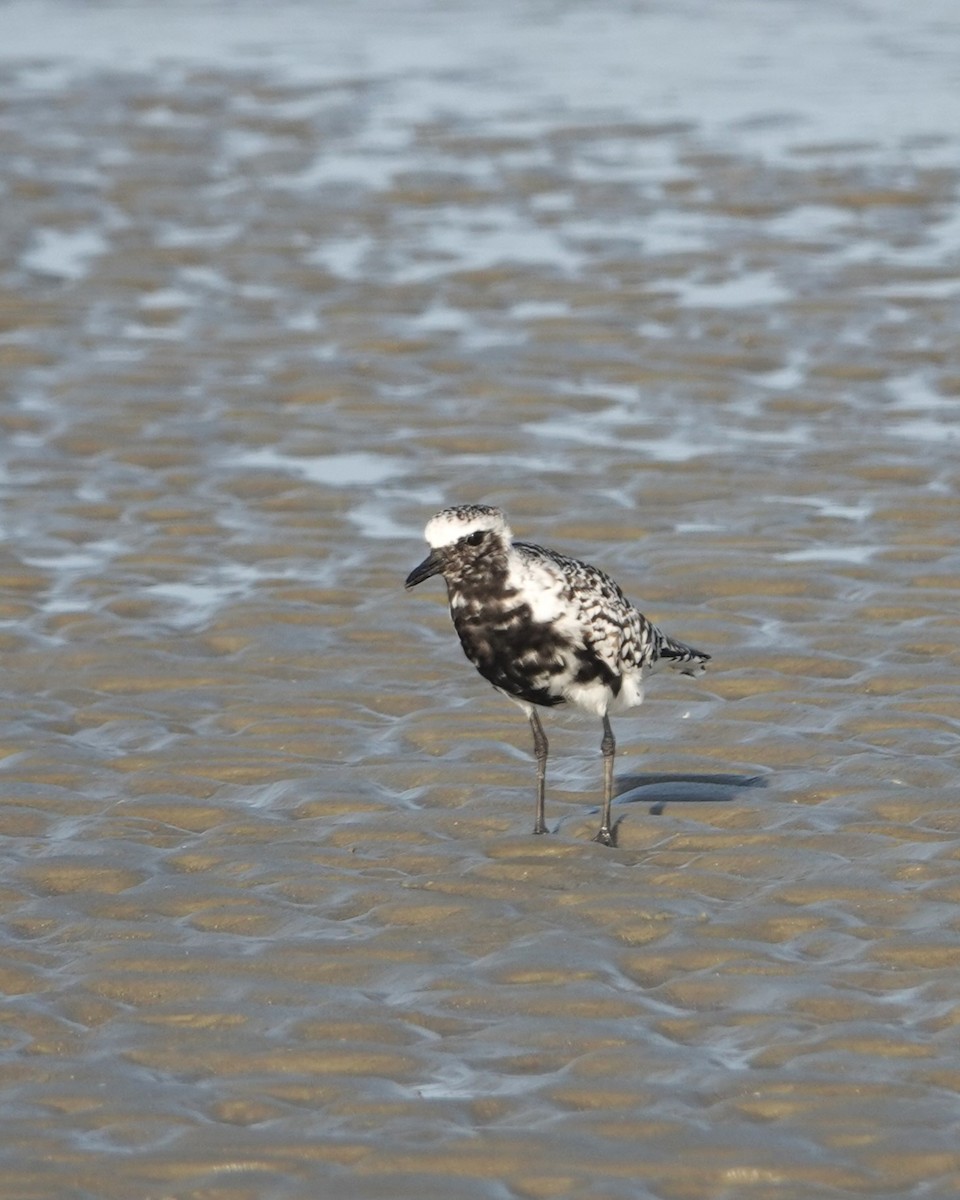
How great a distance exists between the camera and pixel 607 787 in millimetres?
8578

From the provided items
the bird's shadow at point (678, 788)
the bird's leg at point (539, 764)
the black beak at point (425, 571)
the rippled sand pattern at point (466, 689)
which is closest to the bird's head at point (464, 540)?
the black beak at point (425, 571)

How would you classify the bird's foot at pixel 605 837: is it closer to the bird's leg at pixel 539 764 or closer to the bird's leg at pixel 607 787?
the bird's leg at pixel 607 787

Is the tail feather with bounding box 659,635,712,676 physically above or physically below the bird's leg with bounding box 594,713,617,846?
above

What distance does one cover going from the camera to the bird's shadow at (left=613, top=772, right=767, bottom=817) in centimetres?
890

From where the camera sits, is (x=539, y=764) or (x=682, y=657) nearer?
(x=539, y=764)

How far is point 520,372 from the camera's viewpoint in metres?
14.8

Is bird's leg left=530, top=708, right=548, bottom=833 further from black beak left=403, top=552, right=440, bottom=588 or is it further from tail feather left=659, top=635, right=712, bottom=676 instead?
black beak left=403, top=552, right=440, bottom=588

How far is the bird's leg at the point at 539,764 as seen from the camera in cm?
→ 860

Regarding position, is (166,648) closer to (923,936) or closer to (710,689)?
(710,689)

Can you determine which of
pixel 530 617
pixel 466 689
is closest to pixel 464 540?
pixel 530 617

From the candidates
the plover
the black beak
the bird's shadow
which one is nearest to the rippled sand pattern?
the bird's shadow

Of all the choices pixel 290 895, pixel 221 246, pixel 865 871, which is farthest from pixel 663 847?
pixel 221 246

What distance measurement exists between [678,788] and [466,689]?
4.83 ft

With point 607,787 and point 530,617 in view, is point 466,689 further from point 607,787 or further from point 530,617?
point 530,617
